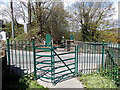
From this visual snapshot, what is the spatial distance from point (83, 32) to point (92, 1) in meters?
4.00

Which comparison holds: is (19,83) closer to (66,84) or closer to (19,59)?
(19,59)

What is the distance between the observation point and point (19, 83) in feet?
10.6

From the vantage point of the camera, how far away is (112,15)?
38.4ft

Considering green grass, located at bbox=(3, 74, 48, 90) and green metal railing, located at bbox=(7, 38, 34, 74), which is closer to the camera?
green grass, located at bbox=(3, 74, 48, 90)

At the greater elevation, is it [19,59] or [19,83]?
[19,59]

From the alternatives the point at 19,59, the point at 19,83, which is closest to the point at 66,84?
the point at 19,83

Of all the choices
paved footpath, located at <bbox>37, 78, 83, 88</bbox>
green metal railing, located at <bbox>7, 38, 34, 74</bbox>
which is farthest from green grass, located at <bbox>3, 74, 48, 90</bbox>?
green metal railing, located at <bbox>7, 38, 34, 74</bbox>

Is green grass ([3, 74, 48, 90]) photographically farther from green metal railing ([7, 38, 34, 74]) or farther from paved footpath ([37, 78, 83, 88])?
green metal railing ([7, 38, 34, 74])

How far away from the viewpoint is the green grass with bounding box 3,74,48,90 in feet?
9.95

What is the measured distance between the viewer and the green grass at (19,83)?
119 inches

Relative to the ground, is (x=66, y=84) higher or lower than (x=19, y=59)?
lower

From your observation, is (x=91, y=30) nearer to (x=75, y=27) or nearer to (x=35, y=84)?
(x=75, y=27)

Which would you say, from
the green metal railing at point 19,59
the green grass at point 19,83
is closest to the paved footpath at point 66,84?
the green grass at point 19,83

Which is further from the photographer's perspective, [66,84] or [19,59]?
[19,59]
